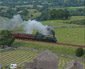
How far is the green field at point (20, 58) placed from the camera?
46.3 m

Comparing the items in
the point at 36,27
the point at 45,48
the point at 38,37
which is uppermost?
the point at 36,27

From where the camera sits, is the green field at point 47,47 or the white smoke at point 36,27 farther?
the white smoke at point 36,27

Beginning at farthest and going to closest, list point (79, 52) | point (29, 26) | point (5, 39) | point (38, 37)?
point (29, 26)
point (38, 37)
point (5, 39)
point (79, 52)

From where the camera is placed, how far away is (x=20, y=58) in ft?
162

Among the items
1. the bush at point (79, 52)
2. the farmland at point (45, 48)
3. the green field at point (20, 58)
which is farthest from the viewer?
the bush at point (79, 52)

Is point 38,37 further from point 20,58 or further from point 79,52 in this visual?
point 79,52

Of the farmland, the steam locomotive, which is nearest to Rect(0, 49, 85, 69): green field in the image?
the farmland

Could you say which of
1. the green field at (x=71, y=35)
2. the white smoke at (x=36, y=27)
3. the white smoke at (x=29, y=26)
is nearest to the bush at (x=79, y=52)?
the green field at (x=71, y=35)

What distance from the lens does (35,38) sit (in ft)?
204

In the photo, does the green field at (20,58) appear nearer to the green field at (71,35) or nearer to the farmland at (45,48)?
the farmland at (45,48)

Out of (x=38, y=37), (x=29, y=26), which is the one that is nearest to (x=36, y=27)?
(x=29, y=26)

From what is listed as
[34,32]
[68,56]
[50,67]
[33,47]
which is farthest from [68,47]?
[50,67]

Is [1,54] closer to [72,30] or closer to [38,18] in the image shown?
[72,30]

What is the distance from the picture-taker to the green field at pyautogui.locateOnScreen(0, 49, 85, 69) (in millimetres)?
46281
